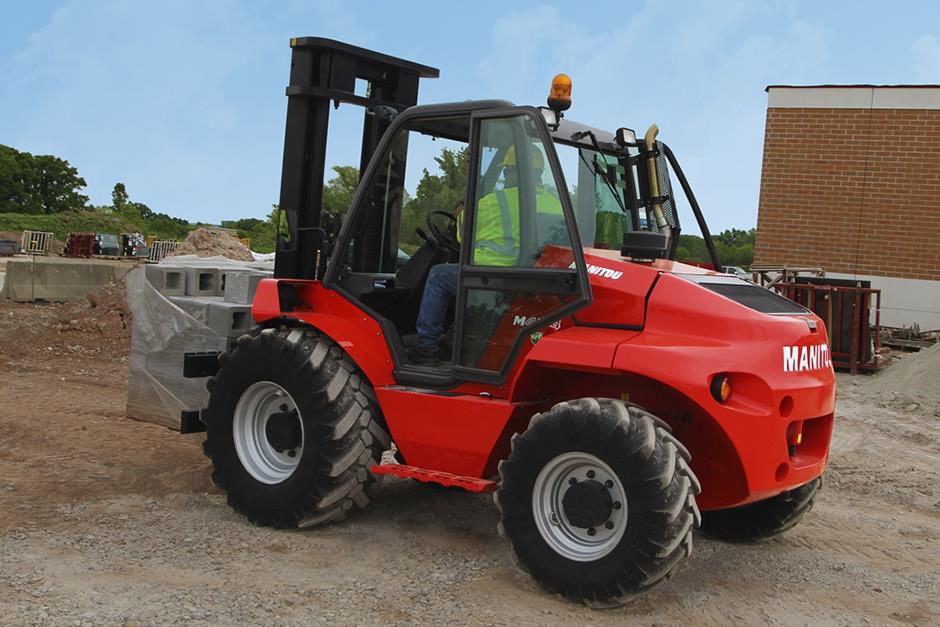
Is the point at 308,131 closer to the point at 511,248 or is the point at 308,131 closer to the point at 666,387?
the point at 511,248

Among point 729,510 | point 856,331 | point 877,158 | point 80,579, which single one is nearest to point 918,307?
point 877,158

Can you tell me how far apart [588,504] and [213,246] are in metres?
19.3

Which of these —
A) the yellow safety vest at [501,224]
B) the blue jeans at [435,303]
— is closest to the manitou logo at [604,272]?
the yellow safety vest at [501,224]

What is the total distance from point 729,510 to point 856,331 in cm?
1036

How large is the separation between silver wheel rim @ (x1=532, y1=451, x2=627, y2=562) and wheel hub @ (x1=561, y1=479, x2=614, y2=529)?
0.03 meters

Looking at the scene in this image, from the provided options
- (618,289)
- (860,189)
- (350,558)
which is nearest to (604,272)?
(618,289)

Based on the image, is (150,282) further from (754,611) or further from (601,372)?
(754,611)

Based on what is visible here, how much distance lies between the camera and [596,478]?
4.83 metres

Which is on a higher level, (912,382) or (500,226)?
(500,226)

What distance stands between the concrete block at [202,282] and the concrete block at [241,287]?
1.73 feet

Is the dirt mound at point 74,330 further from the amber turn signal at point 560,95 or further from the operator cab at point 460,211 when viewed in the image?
the amber turn signal at point 560,95

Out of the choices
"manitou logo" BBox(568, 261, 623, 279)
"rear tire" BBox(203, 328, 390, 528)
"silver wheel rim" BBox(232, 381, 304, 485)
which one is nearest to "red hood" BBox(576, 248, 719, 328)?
"manitou logo" BBox(568, 261, 623, 279)

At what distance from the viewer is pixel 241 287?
26.5 ft

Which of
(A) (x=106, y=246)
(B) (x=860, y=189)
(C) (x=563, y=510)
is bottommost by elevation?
(C) (x=563, y=510)
